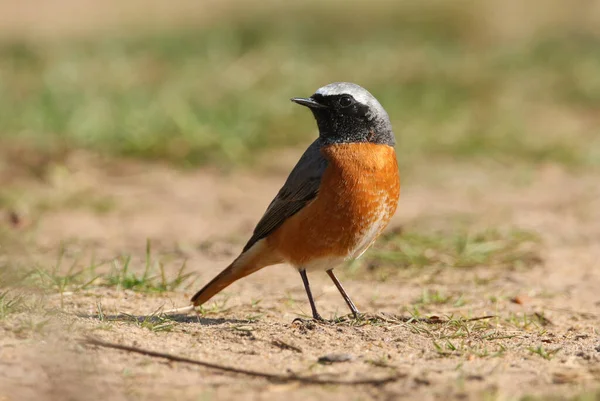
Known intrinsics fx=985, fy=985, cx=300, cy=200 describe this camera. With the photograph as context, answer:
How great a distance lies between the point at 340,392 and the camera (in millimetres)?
4211

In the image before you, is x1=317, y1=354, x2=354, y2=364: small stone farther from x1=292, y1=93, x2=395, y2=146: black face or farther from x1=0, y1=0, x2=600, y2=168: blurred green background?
x1=0, y1=0, x2=600, y2=168: blurred green background

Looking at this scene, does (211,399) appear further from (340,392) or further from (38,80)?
(38,80)

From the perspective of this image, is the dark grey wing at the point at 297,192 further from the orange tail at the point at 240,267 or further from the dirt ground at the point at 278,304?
the dirt ground at the point at 278,304

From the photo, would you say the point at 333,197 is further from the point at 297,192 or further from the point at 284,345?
the point at 284,345

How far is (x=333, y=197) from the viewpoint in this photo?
5684 millimetres

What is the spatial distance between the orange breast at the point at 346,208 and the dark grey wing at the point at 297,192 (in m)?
0.04

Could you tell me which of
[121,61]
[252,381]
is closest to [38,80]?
[121,61]

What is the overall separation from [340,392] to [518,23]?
12.7 metres

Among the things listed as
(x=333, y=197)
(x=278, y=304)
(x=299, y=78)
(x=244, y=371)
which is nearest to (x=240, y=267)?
(x=278, y=304)

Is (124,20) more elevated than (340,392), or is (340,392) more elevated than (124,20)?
(124,20)

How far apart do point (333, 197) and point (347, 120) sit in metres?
0.59

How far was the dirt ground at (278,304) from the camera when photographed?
4.30 metres

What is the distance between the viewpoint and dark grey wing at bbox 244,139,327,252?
5.81m

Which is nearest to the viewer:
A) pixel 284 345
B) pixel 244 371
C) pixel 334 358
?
pixel 244 371
